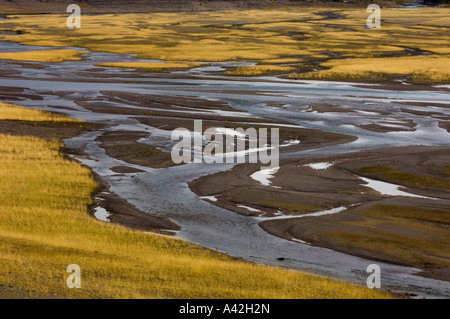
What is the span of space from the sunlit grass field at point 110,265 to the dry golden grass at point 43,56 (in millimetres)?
53535

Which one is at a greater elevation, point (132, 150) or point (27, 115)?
point (27, 115)

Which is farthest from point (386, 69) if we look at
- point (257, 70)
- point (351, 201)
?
point (351, 201)

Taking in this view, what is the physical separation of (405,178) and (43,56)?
57904mm

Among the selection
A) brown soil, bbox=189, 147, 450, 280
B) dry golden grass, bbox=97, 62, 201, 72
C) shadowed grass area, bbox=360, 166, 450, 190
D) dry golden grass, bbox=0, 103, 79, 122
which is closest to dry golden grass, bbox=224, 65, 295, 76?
dry golden grass, bbox=97, 62, 201, 72

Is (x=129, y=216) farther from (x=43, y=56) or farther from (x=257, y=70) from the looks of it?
(x=43, y=56)

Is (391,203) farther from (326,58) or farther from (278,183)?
(326,58)

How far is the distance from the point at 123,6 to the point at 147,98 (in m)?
138

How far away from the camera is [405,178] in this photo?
2833 centimetres

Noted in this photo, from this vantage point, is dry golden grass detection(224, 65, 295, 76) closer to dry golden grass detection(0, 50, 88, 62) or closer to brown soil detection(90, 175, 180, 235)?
dry golden grass detection(0, 50, 88, 62)

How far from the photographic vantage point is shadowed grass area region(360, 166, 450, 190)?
27.3 m

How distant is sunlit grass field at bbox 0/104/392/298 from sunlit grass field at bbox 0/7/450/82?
44037 mm

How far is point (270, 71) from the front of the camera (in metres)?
66.1

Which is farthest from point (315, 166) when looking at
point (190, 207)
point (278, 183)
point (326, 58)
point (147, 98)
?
point (326, 58)
